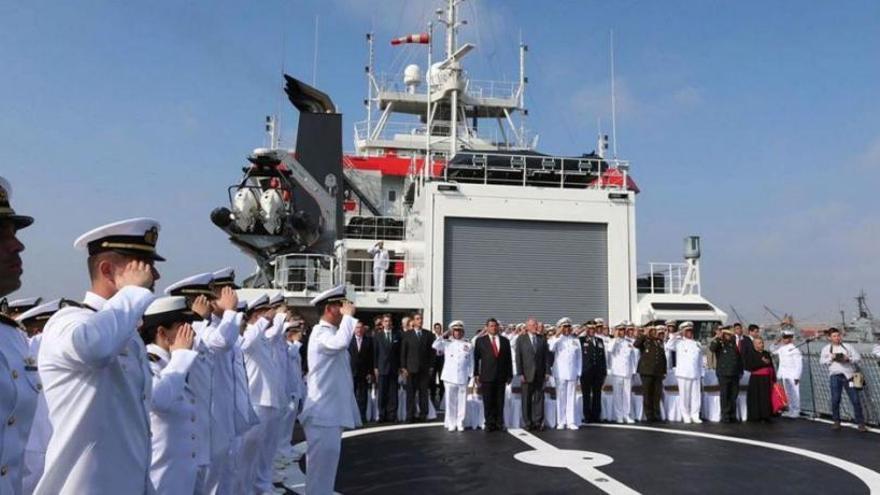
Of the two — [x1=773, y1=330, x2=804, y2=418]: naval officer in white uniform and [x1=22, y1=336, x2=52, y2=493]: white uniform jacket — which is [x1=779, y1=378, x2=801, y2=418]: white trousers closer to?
[x1=773, y1=330, x2=804, y2=418]: naval officer in white uniform

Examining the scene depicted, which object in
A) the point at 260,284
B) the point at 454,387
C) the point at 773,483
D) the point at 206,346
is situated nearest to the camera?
the point at 206,346

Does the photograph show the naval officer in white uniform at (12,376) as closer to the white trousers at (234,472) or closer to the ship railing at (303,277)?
the white trousers at (234,472)

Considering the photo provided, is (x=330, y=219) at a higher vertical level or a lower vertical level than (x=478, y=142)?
lower

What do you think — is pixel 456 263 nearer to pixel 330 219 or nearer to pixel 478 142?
pixel 330 219

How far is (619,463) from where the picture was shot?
25.8 ft

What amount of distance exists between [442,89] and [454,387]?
18325mm

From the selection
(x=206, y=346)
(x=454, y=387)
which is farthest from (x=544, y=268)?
(x=206, y=346)

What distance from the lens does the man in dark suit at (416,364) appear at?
12.1m

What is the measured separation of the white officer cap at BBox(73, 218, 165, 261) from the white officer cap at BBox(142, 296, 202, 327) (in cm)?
88

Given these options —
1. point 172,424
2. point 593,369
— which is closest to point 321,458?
point 172,424

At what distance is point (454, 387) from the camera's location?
11.0m

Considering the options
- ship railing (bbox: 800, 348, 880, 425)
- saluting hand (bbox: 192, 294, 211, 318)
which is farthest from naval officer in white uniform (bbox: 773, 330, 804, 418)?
saluting hand (bbox: 192, 294, 211, 318)

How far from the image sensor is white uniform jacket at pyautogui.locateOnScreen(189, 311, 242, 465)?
158 inches

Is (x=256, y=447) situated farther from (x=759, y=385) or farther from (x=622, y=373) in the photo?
(x=759, y=385)
